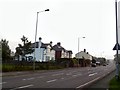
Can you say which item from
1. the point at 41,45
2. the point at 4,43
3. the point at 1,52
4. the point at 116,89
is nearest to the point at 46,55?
the point at 41,45

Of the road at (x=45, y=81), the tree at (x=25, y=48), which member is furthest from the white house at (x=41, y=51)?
the road at (x=45, y=81)

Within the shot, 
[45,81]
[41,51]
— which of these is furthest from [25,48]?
[45,81]

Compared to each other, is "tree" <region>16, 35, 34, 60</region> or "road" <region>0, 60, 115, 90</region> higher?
"tree" <region>16, 35, 34, 60</region>

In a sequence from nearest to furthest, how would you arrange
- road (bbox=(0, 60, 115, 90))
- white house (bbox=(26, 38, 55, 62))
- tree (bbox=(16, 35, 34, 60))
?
road (bbox=(0, 60, 115, 90))
tree (bbox=(16, 35, 34, 60))
white house (bbox=(26, 38, 55, 62))

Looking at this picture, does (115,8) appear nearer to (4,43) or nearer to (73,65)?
(73,65)

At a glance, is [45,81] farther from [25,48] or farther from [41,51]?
[41,51]

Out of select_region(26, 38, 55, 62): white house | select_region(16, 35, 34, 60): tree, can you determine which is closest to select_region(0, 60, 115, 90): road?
select_region(16, 35, 34, 60): tree

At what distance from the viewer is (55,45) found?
13838cm

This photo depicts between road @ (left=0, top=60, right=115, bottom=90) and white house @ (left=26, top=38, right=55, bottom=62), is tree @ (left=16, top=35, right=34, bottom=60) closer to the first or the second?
white house @ (left=26, top=38, right=55, bottom=62)

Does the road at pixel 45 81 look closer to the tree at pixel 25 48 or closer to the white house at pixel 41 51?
the tree at pixel 25 48

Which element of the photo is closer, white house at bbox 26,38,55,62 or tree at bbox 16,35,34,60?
tree at bbox 16,35,34,60

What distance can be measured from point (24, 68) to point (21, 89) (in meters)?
32.1

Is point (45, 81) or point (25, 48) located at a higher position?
point (25, 48)

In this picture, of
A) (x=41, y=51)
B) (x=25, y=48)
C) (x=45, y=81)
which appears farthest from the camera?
(x=41, y=51)
